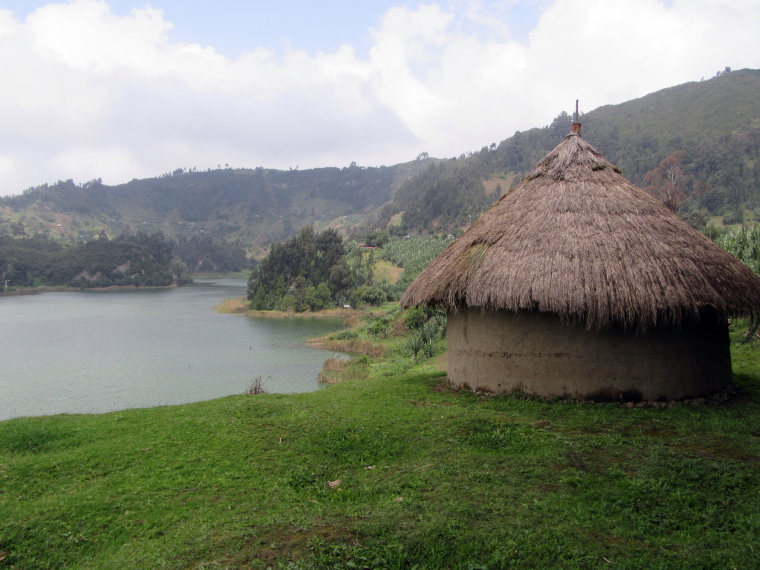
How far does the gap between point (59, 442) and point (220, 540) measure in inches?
151

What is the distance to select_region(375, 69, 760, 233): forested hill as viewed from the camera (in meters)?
52.6

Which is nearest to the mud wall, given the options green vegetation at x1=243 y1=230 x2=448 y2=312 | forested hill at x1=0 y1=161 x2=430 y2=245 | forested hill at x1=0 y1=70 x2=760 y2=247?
forested hill at x1=0 y1=70 x2=760 y2=247

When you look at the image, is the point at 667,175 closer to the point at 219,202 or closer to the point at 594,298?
the point at 594,298

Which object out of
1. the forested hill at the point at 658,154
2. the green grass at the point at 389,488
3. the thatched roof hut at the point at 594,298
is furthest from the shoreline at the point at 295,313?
the green grass at the point at 389,488

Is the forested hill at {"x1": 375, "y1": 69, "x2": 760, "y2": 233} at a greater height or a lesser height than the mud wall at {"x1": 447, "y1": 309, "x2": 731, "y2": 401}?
greater

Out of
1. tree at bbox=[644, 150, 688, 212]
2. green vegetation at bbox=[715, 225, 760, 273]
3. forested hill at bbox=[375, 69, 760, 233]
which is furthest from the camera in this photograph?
forested hill at bbox=[375, 69, 760, 233]

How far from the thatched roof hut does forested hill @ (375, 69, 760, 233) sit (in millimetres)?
30499

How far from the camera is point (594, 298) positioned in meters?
7.72

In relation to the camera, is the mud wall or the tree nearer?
the mud wall

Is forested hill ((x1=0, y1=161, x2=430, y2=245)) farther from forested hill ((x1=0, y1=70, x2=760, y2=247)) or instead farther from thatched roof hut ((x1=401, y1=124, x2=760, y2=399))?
thatched roof hut ((x1=401, y1=124, x2=760, y2=399))

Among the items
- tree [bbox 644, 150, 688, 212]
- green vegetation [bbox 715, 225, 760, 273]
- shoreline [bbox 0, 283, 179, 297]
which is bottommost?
shoreline [bbox 0, 283, 179, 297]

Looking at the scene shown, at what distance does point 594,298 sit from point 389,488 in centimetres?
417

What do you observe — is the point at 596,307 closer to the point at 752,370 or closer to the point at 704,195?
the point at 752,370

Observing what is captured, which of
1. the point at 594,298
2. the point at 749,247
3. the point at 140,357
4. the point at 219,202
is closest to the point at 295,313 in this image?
the point at 140,357
